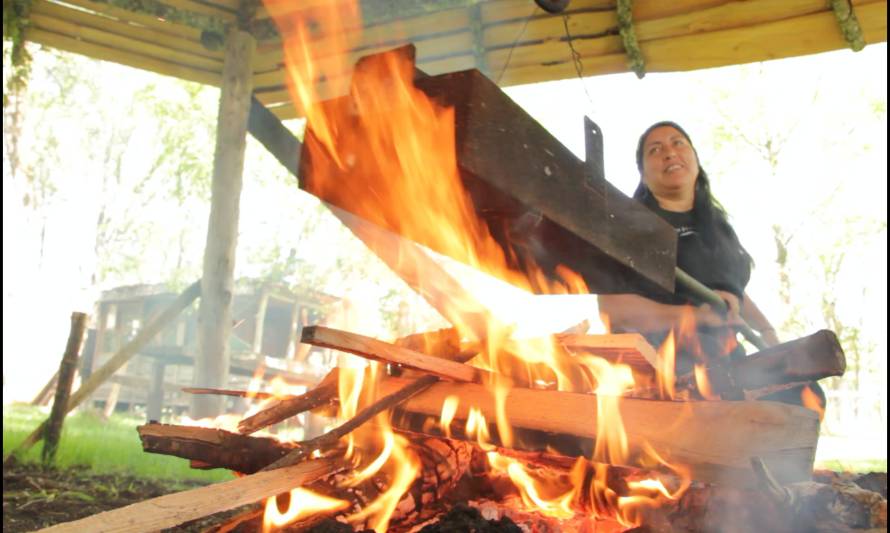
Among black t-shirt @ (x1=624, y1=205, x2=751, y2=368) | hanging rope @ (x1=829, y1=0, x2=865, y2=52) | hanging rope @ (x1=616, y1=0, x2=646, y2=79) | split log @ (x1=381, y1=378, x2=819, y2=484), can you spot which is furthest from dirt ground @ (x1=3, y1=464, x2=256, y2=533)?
hanging rope @ (x1=829, y1=0, x2=865, y2=52)

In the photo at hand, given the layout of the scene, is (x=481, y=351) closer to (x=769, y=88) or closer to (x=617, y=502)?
(x=617, y=502)

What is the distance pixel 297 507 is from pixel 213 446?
496mm

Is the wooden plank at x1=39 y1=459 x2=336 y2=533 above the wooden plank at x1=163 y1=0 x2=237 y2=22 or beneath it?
beneath

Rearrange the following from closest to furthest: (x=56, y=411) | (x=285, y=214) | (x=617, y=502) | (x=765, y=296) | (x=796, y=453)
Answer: (x=796, y=453), (x=617, y=502), (x=56, y=411), (x=285, y=214), (x=765, y=296)

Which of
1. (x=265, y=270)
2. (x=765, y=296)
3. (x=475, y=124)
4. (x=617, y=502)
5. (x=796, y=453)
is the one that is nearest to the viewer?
(x=475, y=124)

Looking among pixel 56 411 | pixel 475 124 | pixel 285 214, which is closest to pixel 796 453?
pixel 475 124

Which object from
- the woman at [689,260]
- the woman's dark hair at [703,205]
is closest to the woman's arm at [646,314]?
the woman at [689,260]

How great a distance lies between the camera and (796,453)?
6.79 feet

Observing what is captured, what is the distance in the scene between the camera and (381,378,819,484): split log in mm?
2035

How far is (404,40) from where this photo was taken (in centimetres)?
488

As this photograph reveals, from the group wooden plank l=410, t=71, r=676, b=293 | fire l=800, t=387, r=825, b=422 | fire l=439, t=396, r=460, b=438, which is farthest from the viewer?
fire l=800, t=387, r=825, b=422

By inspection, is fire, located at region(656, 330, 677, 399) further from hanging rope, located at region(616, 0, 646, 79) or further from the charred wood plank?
hanging rope, located at region(616, 0, 646, 79)

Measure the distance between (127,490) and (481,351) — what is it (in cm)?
287

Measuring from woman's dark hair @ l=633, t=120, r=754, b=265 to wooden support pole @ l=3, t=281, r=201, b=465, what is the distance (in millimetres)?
3508
